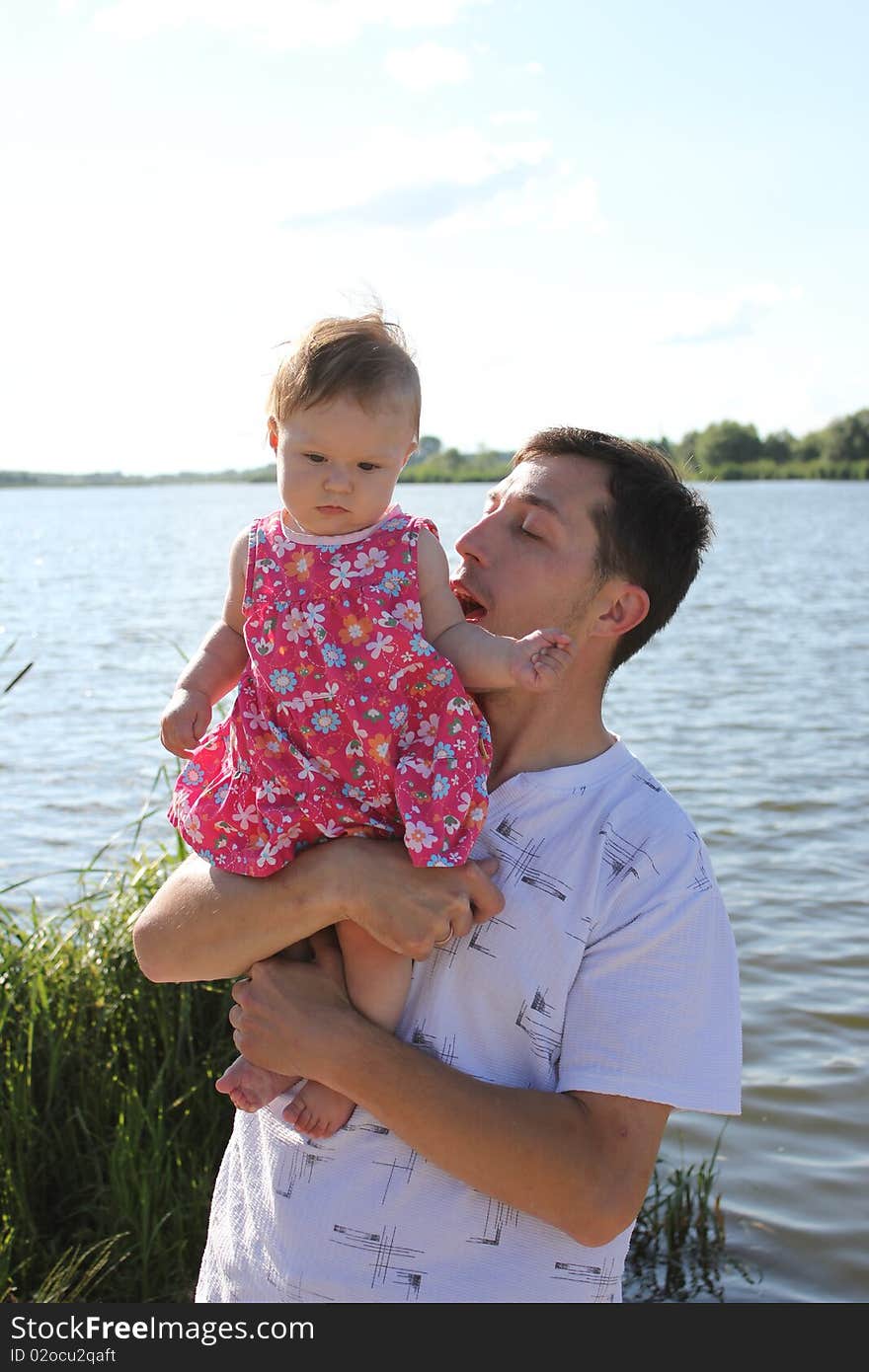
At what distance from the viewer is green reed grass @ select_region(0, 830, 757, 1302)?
3893 mm

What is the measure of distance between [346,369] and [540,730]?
0.74 metres

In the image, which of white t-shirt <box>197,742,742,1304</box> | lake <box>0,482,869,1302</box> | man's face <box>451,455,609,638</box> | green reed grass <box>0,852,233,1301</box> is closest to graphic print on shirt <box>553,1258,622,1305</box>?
white t-shirt <box>197,742,742,1304</box>

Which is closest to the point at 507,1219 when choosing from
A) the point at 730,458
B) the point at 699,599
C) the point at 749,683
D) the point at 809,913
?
the point at 809,913

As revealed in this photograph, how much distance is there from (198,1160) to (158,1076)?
13.0 inches

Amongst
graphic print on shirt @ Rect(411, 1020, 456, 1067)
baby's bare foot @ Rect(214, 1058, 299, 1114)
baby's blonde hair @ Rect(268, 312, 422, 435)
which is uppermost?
baby's blonde hair @ Rect(268, 312, 422, 435)

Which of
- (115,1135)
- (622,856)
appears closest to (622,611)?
(622,856)

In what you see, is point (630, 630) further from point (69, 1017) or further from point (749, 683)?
point (749, 683)

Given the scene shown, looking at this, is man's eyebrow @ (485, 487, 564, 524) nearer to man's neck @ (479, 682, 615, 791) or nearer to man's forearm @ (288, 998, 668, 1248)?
man's neck @ (479, 682, 615, 791)

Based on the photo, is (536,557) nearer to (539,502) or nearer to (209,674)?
(539,502)

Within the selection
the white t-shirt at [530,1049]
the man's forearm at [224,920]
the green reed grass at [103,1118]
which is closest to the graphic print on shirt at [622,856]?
the white t-shirt at [530,1049]

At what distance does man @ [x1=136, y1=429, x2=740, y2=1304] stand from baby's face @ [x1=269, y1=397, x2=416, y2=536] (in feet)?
1.78

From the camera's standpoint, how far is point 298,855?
2.39 metres

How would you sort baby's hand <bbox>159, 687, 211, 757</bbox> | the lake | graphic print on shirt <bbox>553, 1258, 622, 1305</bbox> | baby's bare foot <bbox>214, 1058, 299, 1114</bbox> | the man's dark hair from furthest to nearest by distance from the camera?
1. the lake
2. the man's dark hair
3. baby's hand <bbox>159, 687, 211, 757</bbox>
4. baby's bare foot <bbox>214, 1058, 299, 1114</bbox>
5. graphic print on shirt <bbox>553, 1258, 622, 1305</bbox>

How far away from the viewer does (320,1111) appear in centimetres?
219
